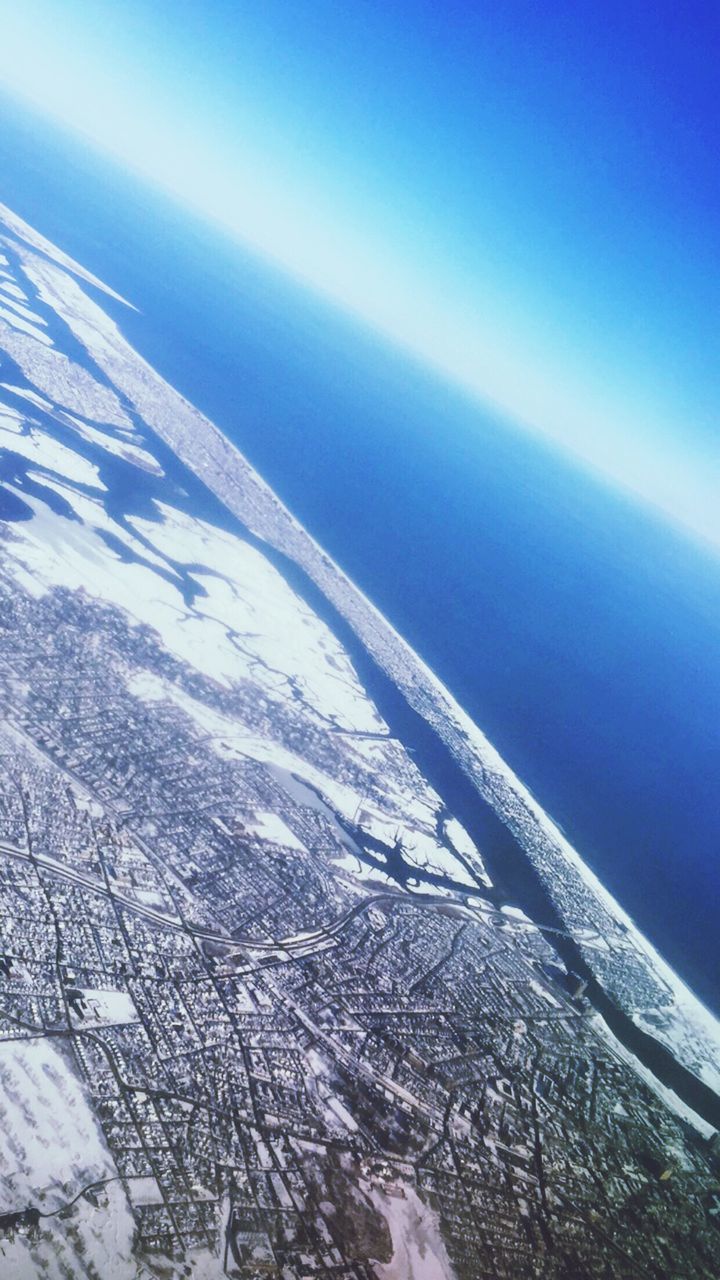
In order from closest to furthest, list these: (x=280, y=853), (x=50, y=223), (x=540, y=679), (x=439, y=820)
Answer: (x=280, y=853), (x=439, y=820), (x=540, y=679), (x=50, y=223)

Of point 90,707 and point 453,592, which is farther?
point 453,592

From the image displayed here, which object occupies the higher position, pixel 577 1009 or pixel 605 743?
pixel 605 743

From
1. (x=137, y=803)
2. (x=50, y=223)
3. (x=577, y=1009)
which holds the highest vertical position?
(x=50, y=223)

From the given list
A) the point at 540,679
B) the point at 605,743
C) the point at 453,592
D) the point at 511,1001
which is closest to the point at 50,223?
the point at 453,592

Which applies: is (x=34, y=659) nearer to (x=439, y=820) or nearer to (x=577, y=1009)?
(x=439, y=820)

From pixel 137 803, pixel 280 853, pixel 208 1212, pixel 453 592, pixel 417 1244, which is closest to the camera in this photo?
pixel 208 1212

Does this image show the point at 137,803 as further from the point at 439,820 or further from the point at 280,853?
the point at 439,820

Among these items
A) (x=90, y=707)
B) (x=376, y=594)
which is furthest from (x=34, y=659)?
(x=376, y=594)
